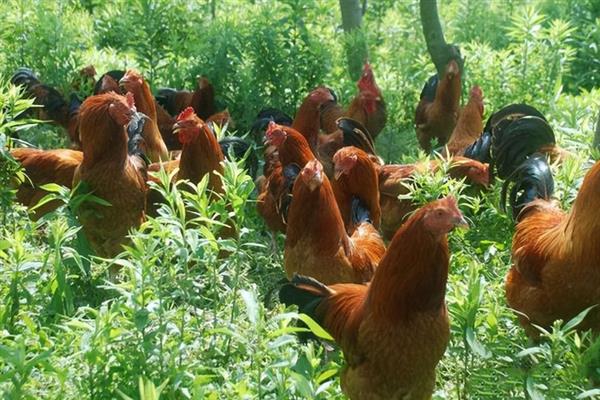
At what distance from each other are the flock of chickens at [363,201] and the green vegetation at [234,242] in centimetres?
19

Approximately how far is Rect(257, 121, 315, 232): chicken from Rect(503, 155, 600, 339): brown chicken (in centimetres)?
164

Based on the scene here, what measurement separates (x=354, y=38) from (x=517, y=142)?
3865 mm

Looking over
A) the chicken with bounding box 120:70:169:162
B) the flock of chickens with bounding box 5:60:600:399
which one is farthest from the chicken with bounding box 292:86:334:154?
the chicken with bounding box 120:70:169:162

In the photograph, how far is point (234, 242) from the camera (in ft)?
14.0

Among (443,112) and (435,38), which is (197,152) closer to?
(443,112)

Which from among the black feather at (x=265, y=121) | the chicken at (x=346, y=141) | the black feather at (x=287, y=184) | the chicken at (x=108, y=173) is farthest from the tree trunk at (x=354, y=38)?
the chicken at (x=108, y=173)

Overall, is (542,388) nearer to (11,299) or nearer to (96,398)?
(96,398)

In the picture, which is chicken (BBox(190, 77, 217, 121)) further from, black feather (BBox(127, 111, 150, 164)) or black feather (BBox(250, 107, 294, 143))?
black feather (BBox(127, 111, 150, 164))

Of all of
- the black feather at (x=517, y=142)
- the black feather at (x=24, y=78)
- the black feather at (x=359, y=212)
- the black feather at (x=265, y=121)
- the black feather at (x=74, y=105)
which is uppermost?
the black feather at (x=24, y=78)

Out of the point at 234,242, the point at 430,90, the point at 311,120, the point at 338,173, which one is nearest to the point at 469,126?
the point at 430,90

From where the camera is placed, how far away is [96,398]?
3521 millimetres

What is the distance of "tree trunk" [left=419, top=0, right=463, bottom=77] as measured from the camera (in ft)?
28.0

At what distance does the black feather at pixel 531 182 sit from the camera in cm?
487

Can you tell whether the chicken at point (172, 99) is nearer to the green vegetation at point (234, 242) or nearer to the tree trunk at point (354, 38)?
the green vegetation at point (234, 242)
